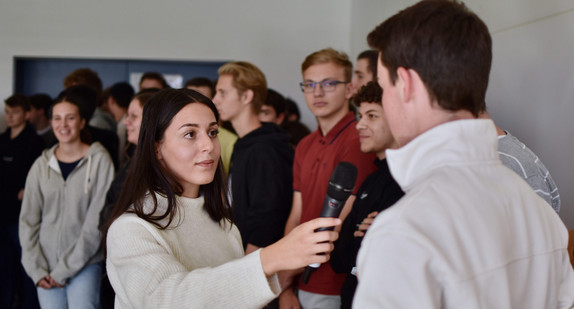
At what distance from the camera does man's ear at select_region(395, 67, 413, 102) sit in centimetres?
99

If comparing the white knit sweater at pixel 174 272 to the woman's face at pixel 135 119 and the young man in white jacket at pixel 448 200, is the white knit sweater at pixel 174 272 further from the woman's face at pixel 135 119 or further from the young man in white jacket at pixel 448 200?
the woman's face at pixel 135 119

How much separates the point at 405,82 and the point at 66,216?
263 cm

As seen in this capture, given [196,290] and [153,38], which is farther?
[153,38]

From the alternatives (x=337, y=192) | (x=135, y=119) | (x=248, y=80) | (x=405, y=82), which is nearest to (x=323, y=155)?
(x=248, y=80)

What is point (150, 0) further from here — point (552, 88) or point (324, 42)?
point (552, 88)

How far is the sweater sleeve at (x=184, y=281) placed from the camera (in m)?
1.20

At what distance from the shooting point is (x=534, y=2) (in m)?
2.60

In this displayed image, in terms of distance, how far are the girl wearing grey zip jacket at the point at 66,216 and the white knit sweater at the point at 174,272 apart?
165 centimetres

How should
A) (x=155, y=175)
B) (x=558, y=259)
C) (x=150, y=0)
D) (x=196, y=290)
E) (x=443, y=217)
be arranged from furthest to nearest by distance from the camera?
(x=150, y=0) → (x=155, y=175) → (x=196, y=290) → (x=558, y=259) → (x=443, y=217)

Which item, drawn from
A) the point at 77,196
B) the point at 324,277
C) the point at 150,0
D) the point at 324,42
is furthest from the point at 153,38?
the point at 324,277

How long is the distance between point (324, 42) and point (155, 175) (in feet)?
16.4

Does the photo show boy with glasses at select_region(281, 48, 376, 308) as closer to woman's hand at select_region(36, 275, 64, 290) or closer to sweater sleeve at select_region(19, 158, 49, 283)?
woman's hand at select_region(36, 275, 64, 290)

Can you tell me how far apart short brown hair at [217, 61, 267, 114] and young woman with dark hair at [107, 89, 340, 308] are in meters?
1.24

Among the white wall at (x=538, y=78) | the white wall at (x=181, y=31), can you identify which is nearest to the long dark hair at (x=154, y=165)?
the white wall at (x=538, y=78)
